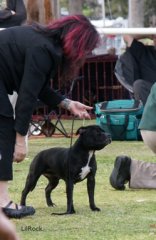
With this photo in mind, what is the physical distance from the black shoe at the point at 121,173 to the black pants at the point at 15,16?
217 cm

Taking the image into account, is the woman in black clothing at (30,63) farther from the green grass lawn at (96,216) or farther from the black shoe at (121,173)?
the black shoe at (121,173)

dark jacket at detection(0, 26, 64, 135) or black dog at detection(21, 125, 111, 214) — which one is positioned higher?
dark jacket at detection(0, 26, 64, 135)

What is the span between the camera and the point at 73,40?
668cm

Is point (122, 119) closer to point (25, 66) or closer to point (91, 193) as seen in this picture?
point (91, 193)

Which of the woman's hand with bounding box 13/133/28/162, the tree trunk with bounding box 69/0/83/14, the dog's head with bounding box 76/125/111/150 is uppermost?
the woman's hand with bounding box 13/133/28/162

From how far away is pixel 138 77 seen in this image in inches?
584

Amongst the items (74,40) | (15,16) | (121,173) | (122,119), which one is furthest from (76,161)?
(122,119)

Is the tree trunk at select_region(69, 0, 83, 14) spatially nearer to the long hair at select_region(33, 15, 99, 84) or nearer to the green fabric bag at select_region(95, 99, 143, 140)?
the green fabric bag at select_region(95, 99, 143, 140)

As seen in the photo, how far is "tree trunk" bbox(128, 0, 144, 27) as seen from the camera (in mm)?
34919

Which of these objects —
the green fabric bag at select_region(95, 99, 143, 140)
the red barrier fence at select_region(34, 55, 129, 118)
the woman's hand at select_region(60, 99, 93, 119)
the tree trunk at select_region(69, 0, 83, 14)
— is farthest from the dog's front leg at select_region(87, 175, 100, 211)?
the tree trunk at select_region(69, 0, 83, 14)

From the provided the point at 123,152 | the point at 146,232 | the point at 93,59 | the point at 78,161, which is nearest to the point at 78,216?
the point at 78,161

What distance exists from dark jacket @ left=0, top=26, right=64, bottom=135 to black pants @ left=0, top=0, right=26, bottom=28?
3355 millimetres

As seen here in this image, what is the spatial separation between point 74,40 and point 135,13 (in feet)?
98.1

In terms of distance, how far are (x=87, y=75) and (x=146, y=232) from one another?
13464mm
